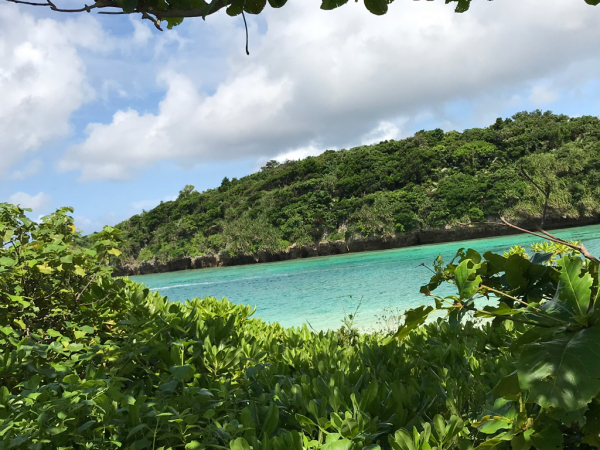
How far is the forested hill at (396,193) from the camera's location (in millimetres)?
34875

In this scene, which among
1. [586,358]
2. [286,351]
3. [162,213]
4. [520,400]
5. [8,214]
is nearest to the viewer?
[586,358]

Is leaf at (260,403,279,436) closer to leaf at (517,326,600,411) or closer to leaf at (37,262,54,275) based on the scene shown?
leaf at (517,326,600,411)

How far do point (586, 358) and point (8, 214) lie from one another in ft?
10.5

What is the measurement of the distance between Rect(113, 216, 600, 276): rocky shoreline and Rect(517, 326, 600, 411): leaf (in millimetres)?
34797

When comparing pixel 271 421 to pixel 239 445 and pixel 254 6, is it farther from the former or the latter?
pixel 254 6

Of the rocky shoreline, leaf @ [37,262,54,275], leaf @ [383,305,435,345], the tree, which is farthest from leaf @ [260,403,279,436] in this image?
the rocky shoreline

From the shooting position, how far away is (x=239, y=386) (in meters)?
1.72

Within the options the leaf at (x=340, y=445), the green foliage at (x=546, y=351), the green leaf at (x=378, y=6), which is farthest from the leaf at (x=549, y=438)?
the green leaf at (x=378, y=6)

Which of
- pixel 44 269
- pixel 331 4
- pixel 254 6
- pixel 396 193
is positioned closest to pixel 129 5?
pixel 254 6

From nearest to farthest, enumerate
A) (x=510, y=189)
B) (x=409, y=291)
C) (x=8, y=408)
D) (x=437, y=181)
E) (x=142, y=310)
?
(x=8, y=408) → (x=142, y=310) → (x=409, y=291) → (x=510, y=189) → (x=437, y=181)

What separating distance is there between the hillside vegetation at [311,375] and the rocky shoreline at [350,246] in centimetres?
3375

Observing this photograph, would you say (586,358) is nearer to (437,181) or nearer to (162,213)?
(437,181)

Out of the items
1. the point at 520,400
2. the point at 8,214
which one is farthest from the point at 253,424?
the point at 8,214

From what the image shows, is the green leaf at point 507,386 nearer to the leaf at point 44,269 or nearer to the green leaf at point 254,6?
the green leaf at point 254,6
